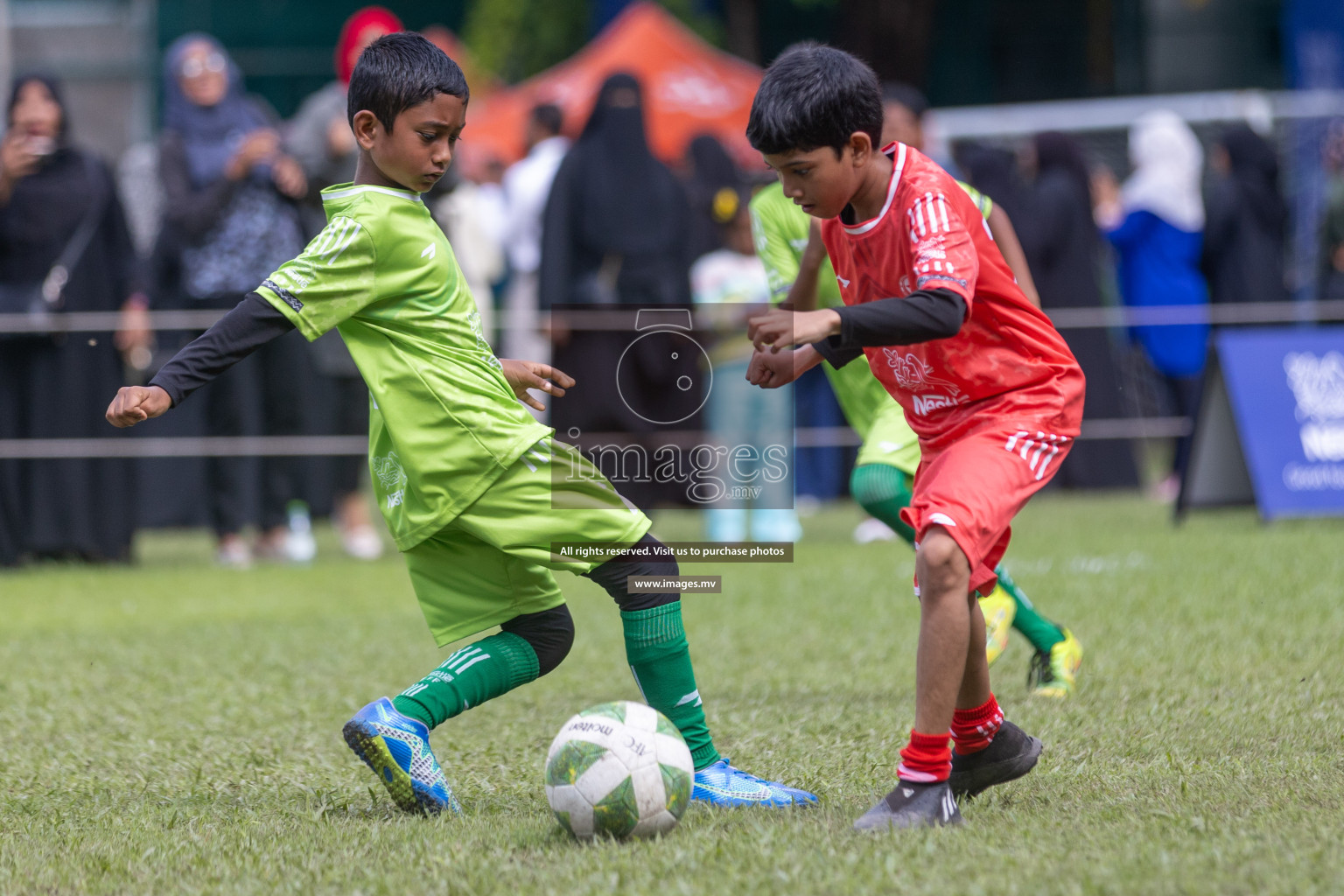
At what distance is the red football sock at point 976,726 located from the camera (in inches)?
137

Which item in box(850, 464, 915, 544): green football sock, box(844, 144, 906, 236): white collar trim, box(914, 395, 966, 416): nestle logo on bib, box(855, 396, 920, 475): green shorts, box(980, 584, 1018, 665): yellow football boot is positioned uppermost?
box(844, 144, 906, 236): white collar trim

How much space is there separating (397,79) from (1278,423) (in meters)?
7.21

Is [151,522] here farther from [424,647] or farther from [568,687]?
[568,687]

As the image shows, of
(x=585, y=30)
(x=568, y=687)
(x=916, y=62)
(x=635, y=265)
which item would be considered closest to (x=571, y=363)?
(x=635, y=265)

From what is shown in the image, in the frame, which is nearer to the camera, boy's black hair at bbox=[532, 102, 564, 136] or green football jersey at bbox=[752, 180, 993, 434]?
green football jersey at bbox=[752, 180, 993, 434]

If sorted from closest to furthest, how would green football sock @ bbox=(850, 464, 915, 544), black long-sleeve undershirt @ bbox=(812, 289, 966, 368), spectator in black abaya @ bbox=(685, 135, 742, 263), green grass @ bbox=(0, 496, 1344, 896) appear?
green grass @ bbox=(0, 496, 1344, 896)
black long-sleeve undershirt @ bbox=(812, 289, 966, 368)
green football sock @ bbox=(850, 464, 915, 544)
spectator in black abaya @ bbox=(685, 135, 742, 263)

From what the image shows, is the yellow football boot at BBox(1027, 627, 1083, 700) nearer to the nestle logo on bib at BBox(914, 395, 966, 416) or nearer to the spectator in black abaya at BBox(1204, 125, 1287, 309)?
the nestle logo on bib at BBox(914, 395, 966, 416)

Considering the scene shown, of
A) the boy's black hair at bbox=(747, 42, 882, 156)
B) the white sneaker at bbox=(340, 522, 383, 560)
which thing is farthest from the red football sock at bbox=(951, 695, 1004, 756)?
the white sneaker at bbox=(340, 522, 383, 560)

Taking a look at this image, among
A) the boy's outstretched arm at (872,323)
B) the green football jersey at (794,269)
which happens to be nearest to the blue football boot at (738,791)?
the boy's outstretched arm at (872,323)

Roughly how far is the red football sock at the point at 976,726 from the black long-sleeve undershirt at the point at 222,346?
5.47ft

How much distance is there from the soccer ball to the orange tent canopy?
13154 millimetres

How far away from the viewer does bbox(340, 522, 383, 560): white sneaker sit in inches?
360

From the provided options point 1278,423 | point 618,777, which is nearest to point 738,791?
point 618,777

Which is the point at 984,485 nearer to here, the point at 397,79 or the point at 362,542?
the point at 397,79
